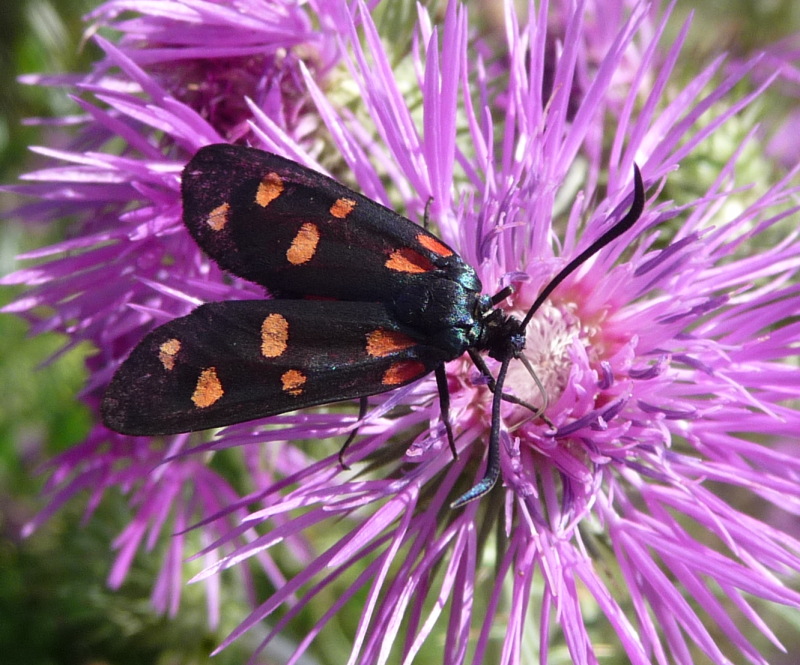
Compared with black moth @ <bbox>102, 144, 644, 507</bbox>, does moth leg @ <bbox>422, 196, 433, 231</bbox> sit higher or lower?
higher

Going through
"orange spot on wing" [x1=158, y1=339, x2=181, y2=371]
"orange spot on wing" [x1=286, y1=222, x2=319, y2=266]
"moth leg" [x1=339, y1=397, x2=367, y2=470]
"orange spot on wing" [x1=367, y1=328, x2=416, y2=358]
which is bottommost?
"moth leg" [x1=339, y1=397, x2=367, y2=470]

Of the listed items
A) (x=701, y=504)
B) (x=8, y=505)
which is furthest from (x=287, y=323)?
(x=8, y=505)

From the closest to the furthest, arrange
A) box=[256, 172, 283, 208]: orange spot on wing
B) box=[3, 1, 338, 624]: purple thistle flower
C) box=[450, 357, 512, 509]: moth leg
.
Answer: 1. box=[450, 357, 512, 509]: moth leg
2. box=[256, 172, 283, 208]: orange spot on wing
3. box=[3, 1, 338, 624]: purple thistle flower

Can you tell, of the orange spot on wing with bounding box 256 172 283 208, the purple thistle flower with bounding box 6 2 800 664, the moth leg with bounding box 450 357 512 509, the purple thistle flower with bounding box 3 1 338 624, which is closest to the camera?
the moth leg with bounding box 450 357 512 509

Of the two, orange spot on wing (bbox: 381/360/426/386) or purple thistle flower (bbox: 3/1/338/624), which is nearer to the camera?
orange spot on wing (bbox: 381/360/426/386)

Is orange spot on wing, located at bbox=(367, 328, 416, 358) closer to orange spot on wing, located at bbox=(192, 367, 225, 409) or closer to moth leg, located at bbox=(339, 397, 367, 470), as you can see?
moth leg, located at bbox=(339, 397, 367, 470)

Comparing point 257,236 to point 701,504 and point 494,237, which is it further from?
point 701,504

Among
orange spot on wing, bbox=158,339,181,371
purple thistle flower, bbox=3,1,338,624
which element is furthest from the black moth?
purple thistle flower, bbox=3,1,338,624

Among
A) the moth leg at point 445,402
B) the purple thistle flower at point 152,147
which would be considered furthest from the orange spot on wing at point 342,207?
the moth leg at point 445,402
